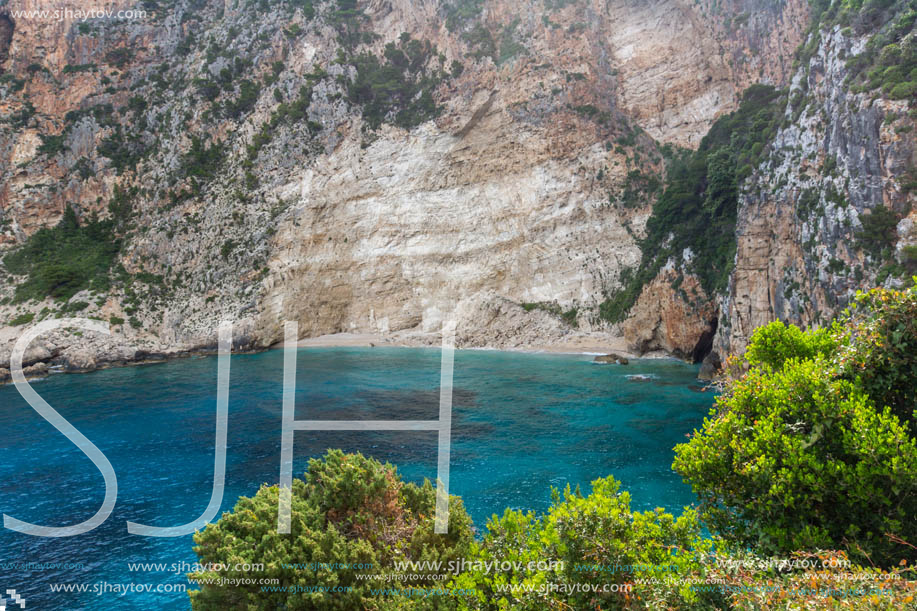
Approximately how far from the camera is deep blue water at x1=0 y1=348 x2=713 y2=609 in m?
14.3

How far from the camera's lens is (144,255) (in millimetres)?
60000

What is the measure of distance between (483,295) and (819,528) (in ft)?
165

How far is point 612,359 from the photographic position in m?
42.8

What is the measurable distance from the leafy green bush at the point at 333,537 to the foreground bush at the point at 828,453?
400cm

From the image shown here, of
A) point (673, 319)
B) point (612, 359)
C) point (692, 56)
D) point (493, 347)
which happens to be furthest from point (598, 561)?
point (692, 56)

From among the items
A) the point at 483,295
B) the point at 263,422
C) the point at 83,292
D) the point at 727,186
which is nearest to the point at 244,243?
the point at 83,292

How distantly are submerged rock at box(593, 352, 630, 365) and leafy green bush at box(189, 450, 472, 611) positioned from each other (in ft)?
119

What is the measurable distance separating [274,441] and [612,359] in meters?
29.4

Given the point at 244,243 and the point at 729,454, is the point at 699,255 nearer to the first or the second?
the point at 729,454

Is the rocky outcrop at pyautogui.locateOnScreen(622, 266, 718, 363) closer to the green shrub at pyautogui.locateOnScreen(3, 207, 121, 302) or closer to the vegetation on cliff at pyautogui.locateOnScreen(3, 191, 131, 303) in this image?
the vegetation on cliff at pyautogui.locateOnScreen(3, 191, 131, 303)

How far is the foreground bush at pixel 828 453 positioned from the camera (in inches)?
221

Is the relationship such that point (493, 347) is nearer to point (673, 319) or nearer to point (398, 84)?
point (673, 319)

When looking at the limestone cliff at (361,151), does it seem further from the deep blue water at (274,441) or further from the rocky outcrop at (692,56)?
the deep blue water at (274,441)
